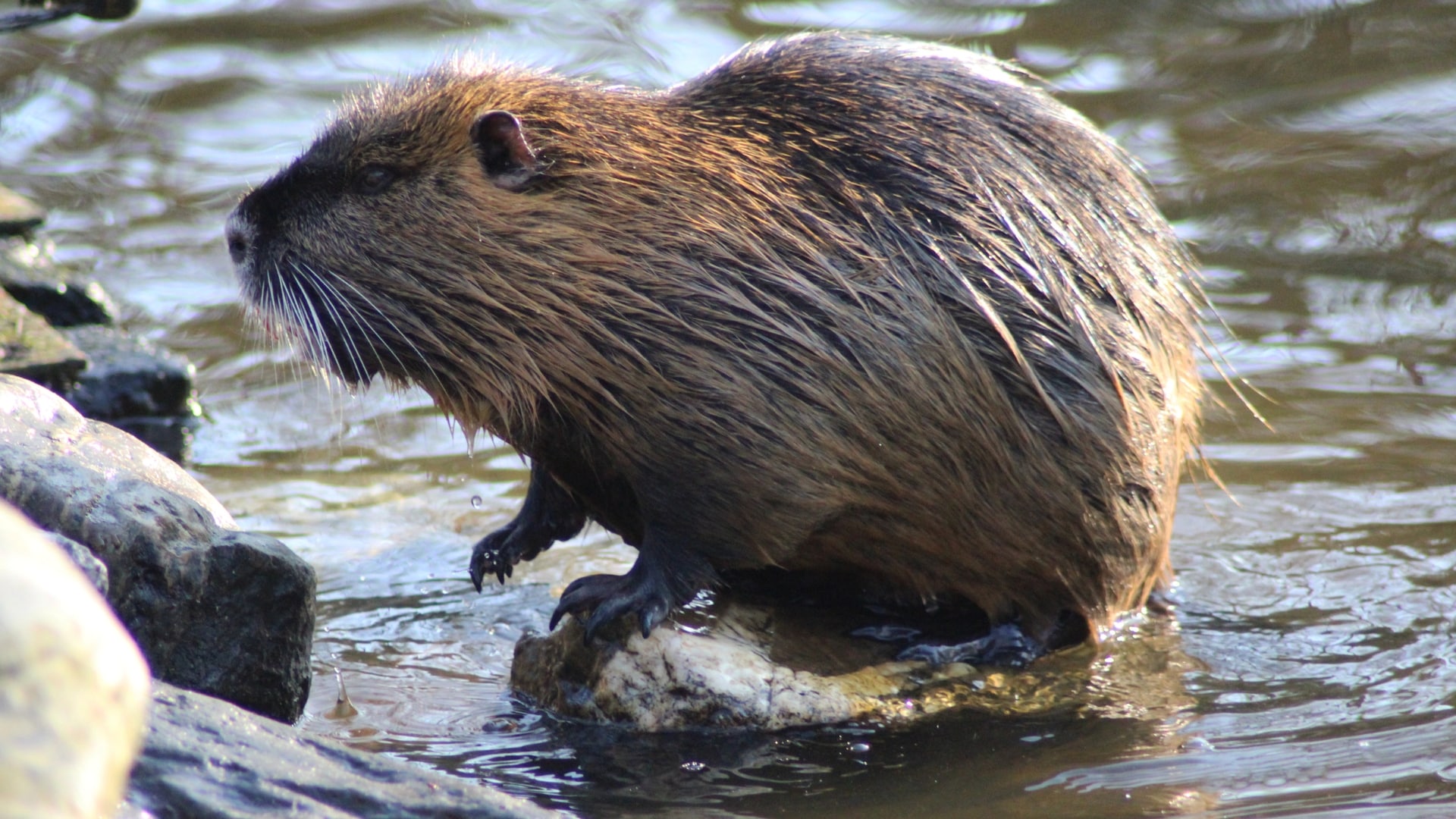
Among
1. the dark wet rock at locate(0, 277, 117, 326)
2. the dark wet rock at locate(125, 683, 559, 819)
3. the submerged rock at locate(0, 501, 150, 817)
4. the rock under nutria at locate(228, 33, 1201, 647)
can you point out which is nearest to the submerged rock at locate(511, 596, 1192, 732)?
the rock under nutria at locate(228, 33, 1201, 647)

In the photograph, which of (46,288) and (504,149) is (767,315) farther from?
(46,288)

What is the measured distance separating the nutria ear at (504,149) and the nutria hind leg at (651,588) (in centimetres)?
81

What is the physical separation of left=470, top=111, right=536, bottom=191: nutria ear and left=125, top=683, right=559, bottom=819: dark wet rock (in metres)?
1.36

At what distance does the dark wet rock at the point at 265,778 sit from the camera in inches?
90.1

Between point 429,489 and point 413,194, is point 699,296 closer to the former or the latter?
point 413,194

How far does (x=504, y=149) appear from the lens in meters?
3.47

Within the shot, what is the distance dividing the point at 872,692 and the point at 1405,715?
1.09 meters

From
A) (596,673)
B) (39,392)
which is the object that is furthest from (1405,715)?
(39,392)

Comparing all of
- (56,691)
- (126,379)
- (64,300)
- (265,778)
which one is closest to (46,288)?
(64,300)

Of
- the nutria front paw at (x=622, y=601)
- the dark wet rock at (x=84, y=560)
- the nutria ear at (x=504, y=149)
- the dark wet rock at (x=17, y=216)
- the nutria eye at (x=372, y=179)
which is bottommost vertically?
the nutria front paw at (x=622, y=601)

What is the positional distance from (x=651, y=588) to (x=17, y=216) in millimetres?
3486

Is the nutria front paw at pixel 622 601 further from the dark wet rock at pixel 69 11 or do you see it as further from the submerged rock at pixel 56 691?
the dark wet rock at pixel 69 11

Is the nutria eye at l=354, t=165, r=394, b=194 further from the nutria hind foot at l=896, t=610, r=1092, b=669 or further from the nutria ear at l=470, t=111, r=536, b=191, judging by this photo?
the nutria hind foot at l=896, t=610, r=1092, b=669

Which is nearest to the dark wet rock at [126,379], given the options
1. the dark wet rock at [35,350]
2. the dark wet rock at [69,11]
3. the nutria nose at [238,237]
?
the dark wet rock at [35,350]
